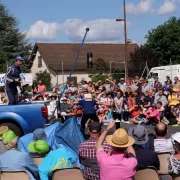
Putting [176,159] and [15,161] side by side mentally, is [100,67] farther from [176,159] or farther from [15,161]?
[176,159]

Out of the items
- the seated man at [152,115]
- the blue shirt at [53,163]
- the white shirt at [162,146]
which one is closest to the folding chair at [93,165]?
the blue shirt at [53,163]

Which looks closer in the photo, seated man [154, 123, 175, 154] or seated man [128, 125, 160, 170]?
seated man [128, 125, 160, 170]

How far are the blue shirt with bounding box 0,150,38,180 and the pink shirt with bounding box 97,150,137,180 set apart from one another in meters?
1.23

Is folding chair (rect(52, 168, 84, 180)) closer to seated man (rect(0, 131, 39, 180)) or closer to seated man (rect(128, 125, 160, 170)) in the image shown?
seated man (rect(0, 131, 39, 180))

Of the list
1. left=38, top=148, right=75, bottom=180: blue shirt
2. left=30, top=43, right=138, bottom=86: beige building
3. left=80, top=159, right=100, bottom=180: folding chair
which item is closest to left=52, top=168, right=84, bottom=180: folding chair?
left=80, top=159, right=100, bottom=180: folding chair

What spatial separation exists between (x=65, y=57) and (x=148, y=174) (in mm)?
54017

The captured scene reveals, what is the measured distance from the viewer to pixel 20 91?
1616cm

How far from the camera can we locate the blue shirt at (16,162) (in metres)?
5.82

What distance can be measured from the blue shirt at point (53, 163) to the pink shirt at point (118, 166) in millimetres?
1073

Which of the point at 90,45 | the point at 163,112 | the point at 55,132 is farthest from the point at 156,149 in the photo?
the point at 90,45

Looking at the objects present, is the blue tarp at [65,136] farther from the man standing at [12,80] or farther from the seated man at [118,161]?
the seated man at [118,161]

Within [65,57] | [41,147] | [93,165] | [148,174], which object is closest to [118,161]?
[148,174]

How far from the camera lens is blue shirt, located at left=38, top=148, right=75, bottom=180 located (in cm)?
595

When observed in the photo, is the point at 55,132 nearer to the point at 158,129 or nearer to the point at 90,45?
the point at 158,129
